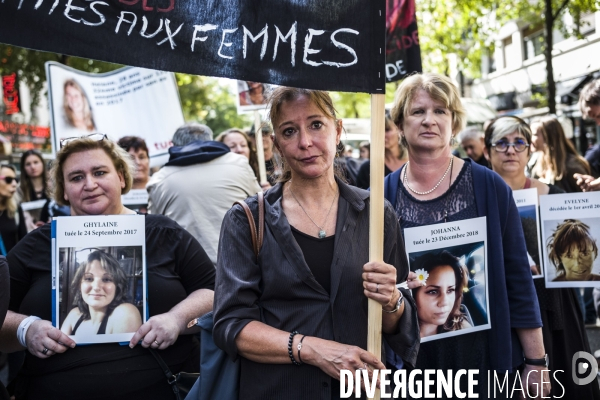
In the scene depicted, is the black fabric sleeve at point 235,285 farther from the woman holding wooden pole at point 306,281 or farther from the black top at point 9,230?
the black top at point 9,230

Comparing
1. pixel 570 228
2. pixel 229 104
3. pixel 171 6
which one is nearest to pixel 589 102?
pixel 570 228

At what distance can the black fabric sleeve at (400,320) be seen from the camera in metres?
2.49

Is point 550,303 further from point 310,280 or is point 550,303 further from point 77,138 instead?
point 77,138

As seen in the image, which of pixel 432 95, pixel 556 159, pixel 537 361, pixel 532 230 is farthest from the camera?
pixel 556 159

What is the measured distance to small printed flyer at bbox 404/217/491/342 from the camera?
3094 mm

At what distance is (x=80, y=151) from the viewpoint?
3.37m

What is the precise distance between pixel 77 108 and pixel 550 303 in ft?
17.9

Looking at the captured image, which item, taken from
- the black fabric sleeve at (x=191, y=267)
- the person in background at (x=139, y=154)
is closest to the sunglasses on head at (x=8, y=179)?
the person in background at (x=139, y=154)

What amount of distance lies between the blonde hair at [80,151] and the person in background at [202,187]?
1.31m

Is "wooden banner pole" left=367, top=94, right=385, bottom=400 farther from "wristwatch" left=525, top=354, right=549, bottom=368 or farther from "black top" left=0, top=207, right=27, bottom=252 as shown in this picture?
"black top" left=0, top=207, right=27, bottom=252

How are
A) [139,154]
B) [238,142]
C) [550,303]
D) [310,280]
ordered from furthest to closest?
[238,142] → [139,154] → [550,303] → [310,280]

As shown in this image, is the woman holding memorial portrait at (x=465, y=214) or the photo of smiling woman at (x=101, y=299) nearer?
the photo of smiling woman at (x=101, y=299)

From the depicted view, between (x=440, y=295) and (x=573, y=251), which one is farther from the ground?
(x=573, y=251)

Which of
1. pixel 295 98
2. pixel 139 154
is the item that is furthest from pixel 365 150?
pixel 295 98
